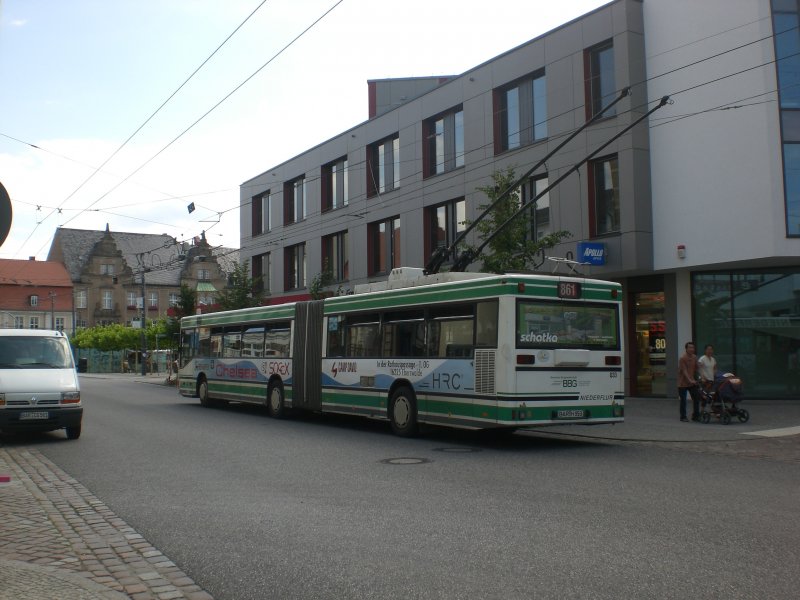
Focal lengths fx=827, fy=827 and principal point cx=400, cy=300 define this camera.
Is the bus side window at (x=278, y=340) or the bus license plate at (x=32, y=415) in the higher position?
the bus side window at (x=278, y=340)

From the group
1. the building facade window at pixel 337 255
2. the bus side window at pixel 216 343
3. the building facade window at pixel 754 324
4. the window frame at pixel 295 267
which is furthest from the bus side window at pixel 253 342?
the window frame at pixel 295 267

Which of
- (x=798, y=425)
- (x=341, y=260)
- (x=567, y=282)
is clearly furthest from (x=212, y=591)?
Answer: (x=341, y=260)

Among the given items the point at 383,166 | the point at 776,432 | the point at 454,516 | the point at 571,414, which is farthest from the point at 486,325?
the point at 383,166

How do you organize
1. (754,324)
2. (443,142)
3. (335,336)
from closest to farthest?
(335,336) → (754,324) → (443,142)

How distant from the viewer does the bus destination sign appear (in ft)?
44.2

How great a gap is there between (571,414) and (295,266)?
2974 cm

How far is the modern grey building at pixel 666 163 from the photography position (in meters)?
21.0

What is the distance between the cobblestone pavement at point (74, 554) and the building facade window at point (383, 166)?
83.1 ft

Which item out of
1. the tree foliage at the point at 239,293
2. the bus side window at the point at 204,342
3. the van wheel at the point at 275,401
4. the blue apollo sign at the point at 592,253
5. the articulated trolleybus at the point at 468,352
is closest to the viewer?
the articulated trolleybus at the point at 468,352

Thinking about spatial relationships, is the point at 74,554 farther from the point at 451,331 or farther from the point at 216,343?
the point at 216,343

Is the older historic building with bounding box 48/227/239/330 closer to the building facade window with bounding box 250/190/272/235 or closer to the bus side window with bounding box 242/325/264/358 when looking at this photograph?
the building facade window with bounding box 250/190/272/235

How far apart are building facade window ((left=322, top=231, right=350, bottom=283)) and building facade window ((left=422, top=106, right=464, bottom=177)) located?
710 centimetres

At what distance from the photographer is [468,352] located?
1373 cm

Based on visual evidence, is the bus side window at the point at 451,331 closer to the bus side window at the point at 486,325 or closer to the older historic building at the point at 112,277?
the bus side window at the point at 486,325
